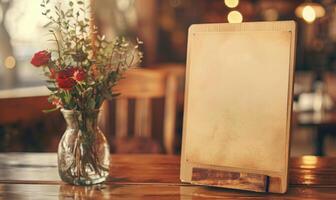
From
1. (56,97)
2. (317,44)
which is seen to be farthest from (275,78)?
(317,44)

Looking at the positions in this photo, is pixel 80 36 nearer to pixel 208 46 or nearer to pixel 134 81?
pixel 208 46

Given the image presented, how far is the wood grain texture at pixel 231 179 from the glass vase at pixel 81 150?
0.23 meters

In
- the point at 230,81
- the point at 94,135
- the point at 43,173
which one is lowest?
the point at 43,173

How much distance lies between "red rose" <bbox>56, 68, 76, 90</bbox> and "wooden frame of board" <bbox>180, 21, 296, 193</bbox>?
28 cm

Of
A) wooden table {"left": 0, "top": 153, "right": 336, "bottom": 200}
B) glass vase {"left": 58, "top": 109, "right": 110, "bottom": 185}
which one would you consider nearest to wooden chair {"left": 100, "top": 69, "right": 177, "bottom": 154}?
wooden table {"left": 0, "top": 153, "right": 336, "bottom": 200}

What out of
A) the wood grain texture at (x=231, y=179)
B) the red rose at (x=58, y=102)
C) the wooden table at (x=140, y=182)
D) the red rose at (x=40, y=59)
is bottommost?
the wooden table at (x=140, y=182)

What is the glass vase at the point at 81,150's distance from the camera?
1.21m

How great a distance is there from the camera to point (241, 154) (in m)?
Answer: 1.17

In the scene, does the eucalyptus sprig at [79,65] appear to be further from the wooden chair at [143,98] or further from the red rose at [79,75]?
the wooden chair at [143,98]

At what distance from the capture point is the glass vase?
3.99 feet

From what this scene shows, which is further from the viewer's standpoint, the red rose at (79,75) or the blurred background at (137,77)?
the blurred background at (137,77)

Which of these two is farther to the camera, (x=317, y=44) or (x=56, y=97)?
(x=317, y=44)

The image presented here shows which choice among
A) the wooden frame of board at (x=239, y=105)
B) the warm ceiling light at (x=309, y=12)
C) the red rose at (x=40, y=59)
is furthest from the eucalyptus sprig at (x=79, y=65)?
the warm ceiling light at (x=309, y=12)

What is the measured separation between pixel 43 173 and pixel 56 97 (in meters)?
0.26
